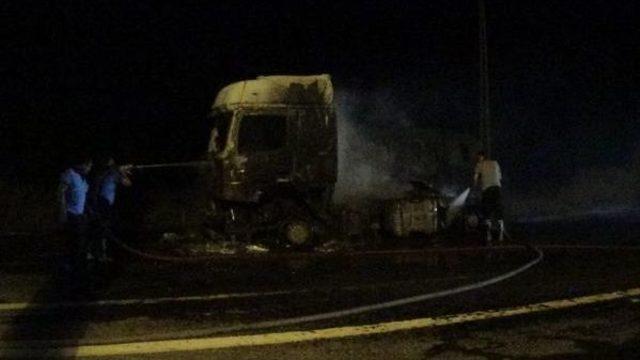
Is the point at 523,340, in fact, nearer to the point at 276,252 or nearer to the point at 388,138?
the point at 276,252

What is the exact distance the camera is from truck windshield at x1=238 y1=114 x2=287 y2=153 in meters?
14.6

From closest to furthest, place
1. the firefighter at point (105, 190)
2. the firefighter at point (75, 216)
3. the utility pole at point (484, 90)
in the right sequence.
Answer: the firefighter at point (75, 216) → the firefighter at point (105, 190) → the utility pole at point (484, 90)

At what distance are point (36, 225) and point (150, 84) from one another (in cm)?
1282

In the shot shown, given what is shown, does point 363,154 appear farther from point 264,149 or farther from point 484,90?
point 484,90

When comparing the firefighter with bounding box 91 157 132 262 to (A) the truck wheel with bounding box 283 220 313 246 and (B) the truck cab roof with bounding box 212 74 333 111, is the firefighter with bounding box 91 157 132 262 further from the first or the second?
(A) the truck wheel with bounding box 283 220 313 246

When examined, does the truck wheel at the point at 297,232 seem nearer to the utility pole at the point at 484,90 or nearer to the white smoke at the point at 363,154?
the white smoke at the point at 363,154

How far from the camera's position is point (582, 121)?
3098 cm

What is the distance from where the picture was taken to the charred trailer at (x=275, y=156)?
48.0ft

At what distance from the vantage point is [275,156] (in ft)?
48.4

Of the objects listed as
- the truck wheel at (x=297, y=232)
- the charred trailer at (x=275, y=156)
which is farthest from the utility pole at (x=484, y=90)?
the truck wheel at (x=297, y=232)

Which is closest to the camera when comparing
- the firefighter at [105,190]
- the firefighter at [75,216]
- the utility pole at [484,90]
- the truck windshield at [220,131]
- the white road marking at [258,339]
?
the white road marking at [258,339]

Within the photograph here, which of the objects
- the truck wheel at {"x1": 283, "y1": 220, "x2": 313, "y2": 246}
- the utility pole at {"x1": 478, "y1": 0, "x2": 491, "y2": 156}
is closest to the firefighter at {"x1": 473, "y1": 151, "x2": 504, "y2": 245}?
the utility pole at {"x1": 478, "y1": 0, "x2": 491, "y2": 156}

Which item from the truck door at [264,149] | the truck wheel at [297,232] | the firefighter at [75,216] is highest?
the truck door at [264,149]

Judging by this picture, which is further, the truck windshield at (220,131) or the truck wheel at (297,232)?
the truck wheel at (297,232)
